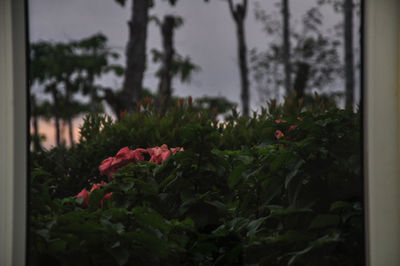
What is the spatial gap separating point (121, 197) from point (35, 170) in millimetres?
375

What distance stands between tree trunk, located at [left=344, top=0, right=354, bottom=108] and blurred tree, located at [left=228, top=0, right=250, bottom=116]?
419 mm

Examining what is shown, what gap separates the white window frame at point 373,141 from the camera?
4.09 feet

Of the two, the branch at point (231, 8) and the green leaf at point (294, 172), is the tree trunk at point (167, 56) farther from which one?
the green leaf at point (294, 172)

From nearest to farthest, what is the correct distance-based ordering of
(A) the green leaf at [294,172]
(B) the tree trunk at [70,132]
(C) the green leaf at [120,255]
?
(C) the green leaf at [120,255] → (A) the green leaf at [294,172] → (B) the tree trunk at [70,132]

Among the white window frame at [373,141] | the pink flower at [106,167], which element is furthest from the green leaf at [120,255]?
the pink flower at [106,167]

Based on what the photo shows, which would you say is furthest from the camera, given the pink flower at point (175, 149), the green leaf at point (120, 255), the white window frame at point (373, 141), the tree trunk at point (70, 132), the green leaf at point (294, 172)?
the pink flower at point (175, 149)

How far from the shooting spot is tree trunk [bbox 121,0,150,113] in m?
1.66

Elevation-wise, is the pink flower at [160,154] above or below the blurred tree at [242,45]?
below

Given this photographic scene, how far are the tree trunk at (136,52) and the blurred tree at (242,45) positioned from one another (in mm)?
391

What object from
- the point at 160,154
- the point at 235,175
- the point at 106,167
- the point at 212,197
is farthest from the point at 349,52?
the point at 106,167

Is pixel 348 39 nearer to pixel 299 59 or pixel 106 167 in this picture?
pixel 299 59

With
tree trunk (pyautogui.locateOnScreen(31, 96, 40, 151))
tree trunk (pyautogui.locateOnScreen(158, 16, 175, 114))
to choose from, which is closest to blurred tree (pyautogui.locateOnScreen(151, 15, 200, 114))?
tree trunk (pyautogui.locateOnScreen(158, 16, 175, 114))

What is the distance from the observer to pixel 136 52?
1688 millimetres

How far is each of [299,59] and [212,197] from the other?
2.43ft
